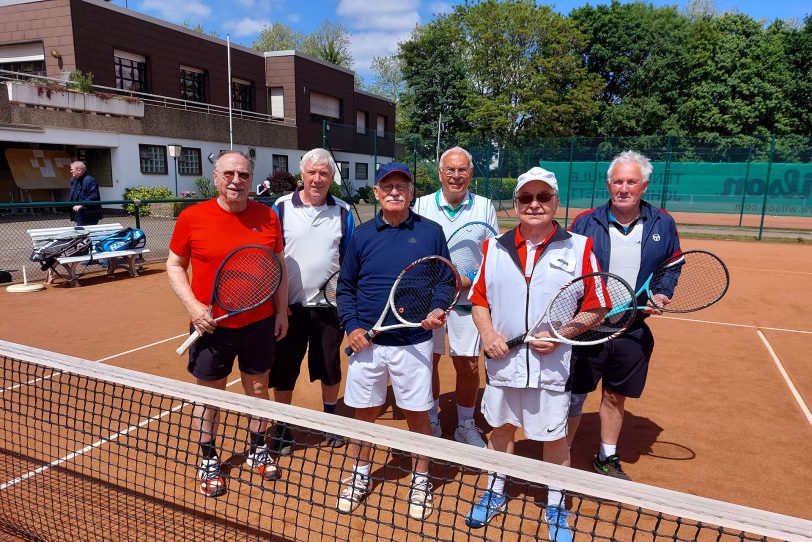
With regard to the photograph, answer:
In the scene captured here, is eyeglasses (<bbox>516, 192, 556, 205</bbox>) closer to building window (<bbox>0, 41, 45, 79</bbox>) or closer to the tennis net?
the tennis net

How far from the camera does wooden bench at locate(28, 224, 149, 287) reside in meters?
9.34

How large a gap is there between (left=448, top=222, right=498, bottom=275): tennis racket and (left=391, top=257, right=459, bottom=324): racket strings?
60 cm

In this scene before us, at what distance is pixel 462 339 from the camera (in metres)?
3.74

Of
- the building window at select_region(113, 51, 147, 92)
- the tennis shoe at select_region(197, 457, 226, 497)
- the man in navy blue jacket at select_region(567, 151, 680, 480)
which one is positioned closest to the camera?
the man in navy blue jacket at select_region(567, 151, 680, 480)

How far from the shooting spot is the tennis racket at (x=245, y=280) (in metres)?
3.16

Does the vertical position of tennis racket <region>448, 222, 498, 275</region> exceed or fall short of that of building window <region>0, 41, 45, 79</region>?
it falls short

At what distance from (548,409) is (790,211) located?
22.4 m

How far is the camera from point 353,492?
10.5ft

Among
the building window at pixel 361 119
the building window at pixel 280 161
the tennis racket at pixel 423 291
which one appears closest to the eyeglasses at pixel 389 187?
the tennis racket at pixel 423 291

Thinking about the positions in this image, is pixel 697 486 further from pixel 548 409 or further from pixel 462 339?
pixel 462 339

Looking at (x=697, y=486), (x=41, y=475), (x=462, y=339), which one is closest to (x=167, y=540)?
(x=41, y=475)

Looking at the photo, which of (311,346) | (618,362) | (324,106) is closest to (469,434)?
(618,362)

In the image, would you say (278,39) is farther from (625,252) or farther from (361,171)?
(625,252)

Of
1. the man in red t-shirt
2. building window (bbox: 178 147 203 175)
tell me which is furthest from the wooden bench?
building window (bbox: 178 147 203 175)
